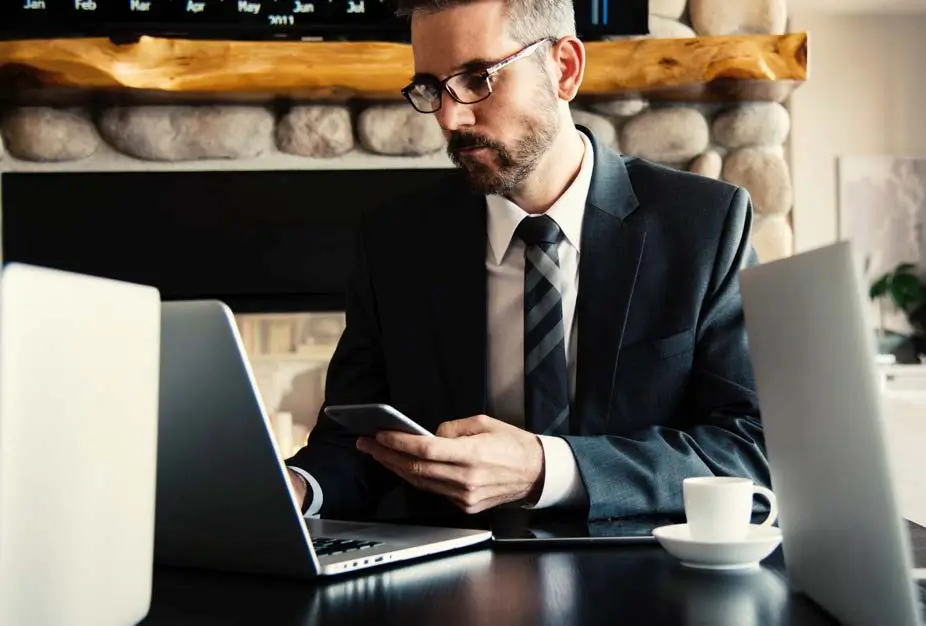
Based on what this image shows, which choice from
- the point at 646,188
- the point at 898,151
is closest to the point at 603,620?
the point at 646,188

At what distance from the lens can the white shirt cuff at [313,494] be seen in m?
1.30

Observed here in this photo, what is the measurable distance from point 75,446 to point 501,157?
3.57 ft

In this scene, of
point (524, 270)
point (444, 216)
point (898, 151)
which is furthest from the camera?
point (898, 151)

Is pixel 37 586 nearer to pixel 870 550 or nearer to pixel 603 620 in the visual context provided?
pixel 603 620

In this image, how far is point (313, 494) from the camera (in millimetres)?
1305

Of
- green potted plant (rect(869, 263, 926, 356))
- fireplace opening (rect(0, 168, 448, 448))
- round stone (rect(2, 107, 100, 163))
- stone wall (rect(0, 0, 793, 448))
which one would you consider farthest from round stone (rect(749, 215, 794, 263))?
green potted plant (rect(869, 263, 926, 356))

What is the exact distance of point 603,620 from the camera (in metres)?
0.72

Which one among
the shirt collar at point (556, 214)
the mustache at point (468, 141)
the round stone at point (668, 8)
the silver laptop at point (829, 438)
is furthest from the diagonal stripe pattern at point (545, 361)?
the round stone at point (668, 8)

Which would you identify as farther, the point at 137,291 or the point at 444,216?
the point at 444,216

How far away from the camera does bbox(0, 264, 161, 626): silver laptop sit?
0.54 meters

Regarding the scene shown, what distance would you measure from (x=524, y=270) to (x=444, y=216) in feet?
0.63

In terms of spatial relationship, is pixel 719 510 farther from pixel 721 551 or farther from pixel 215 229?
pixel 215 229

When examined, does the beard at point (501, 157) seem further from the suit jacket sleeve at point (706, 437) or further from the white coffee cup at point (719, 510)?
the white coffee cup at point (719, 510)

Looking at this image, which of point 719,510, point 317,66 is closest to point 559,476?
point 719,510
